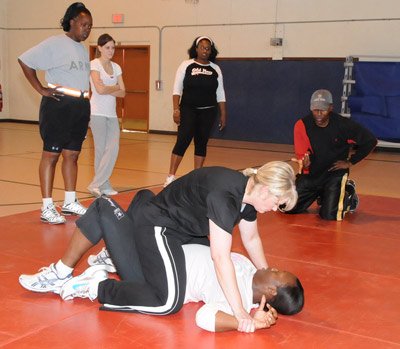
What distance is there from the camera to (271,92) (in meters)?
11.7

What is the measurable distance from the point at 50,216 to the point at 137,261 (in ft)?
5.95

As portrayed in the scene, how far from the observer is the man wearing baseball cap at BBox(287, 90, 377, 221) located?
5.12 m

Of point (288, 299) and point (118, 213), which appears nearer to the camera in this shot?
point (288, 299)

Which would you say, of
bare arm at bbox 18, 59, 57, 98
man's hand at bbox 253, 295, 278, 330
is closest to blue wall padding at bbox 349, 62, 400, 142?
bare arm at bbox 18, 59, 57, 98

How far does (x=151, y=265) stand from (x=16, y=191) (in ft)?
11.2

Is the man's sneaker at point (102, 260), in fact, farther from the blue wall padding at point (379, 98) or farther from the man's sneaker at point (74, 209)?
the blue wall padding at point (379, 98)

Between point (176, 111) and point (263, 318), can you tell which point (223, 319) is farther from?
point (176, 111)

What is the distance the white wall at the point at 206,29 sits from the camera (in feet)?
35.1

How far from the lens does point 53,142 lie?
4531 millimetres

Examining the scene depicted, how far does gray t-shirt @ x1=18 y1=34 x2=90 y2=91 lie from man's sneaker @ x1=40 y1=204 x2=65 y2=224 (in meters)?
1.00

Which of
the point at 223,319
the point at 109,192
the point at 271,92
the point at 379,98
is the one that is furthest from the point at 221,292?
the point at 271,92

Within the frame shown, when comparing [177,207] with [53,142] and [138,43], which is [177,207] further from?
[138,43]

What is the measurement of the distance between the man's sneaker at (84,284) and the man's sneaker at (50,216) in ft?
5.14

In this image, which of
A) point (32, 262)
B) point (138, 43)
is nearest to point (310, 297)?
point (32, 262)
